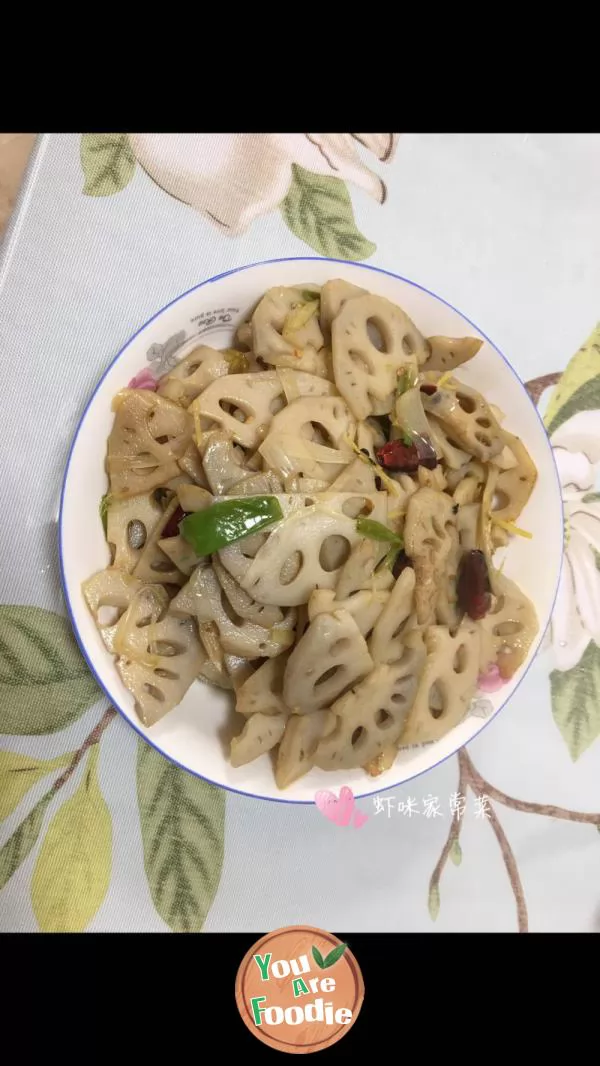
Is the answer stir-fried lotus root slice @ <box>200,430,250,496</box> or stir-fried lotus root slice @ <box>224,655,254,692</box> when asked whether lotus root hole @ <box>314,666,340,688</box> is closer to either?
stir-fried lotus root slice @ <box>224,655,254,692</box>

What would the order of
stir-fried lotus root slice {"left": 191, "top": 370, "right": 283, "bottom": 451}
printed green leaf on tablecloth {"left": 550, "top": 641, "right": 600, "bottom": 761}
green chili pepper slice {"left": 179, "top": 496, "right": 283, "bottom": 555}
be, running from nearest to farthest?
green chili pepper slice {"left": 179, "top": 496, "right": 283, "bottom": 555}
stir-fried lotus root slice {"left": 191, "top": 370, "right": 283, "bottom": 451}
printed green leaf on tablecloth {"left": 550, "top": 641, "right": 600, "bottom": 761}

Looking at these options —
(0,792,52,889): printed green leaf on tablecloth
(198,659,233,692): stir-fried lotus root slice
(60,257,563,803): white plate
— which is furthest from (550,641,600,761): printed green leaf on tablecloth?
(0,792,52,889): printed green leaf on tablecloth

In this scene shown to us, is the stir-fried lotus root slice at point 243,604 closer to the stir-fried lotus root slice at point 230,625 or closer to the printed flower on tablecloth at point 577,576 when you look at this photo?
the stir-fried lotus root slice at point 230,625

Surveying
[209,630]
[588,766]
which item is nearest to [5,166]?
[209,630]

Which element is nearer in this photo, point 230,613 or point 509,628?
point 230,613

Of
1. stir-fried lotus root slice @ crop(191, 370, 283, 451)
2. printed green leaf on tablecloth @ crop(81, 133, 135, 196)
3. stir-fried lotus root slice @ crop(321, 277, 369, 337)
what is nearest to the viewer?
stir-fried lotus root slice @ crop(191, 370, 283, 451)

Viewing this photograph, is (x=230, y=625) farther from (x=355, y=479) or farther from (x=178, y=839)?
(x=178, y=839)

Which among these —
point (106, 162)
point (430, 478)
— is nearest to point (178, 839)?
point (430, 478)
